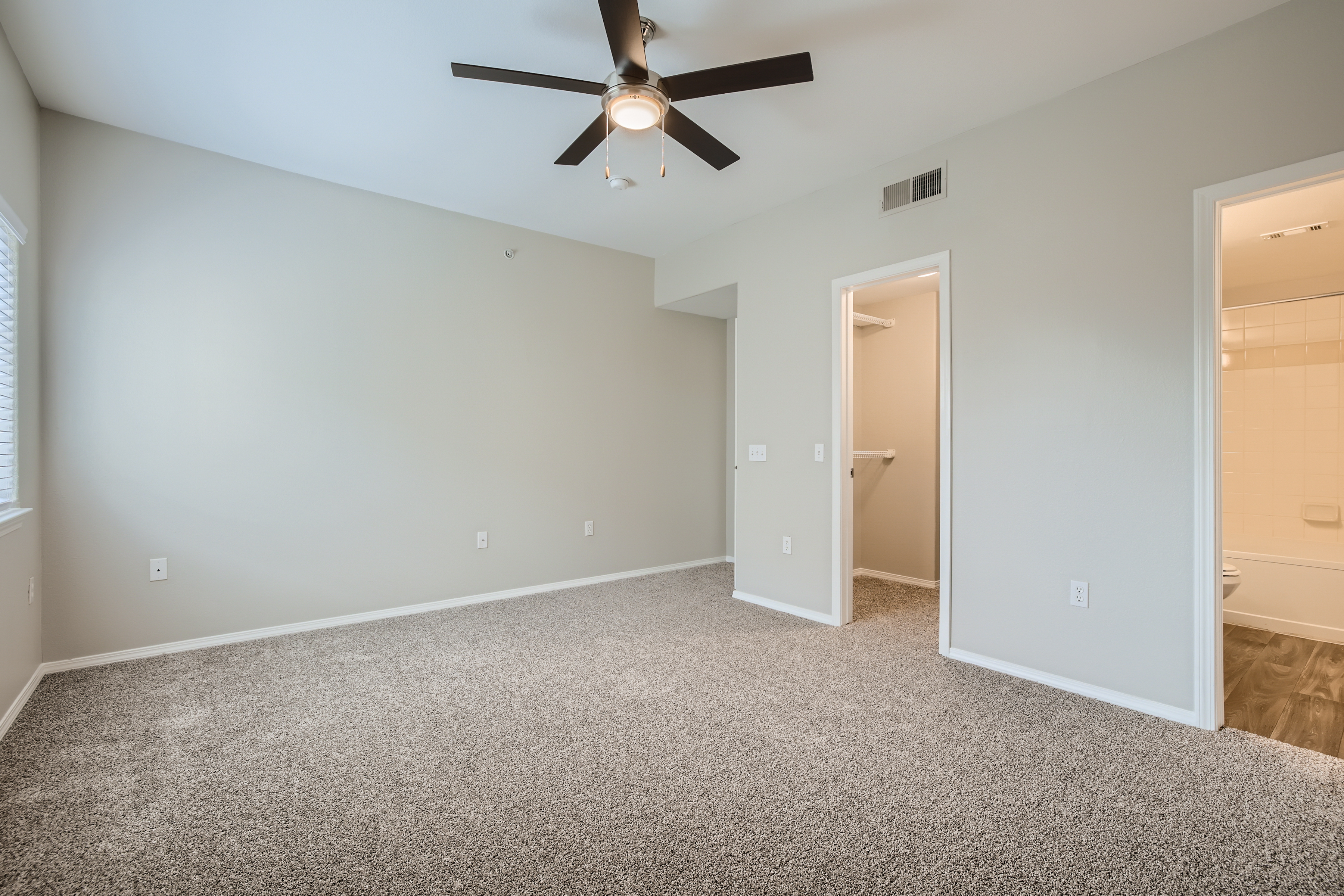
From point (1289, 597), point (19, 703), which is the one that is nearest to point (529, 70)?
point (19, 703)

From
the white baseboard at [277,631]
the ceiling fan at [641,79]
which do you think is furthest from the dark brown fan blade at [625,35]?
the white baseboard at [277,631]

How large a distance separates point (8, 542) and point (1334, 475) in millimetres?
6887

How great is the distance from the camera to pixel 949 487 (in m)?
3.06

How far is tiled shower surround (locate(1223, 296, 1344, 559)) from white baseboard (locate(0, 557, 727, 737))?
4.26 metres

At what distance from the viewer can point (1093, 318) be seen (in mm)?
2611

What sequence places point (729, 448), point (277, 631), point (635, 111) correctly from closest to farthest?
point (635, 111) < point (277, 631) < point (729, 448)

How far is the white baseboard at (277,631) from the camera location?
2.83 m

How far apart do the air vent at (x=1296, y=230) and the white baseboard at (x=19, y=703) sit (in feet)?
20.3

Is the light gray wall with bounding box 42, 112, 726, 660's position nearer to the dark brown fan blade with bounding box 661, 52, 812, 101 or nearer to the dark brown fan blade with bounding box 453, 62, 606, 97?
the dark brown fan blade with bounding box 453, 62, 606, 97

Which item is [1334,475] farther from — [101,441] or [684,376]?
[101,441]

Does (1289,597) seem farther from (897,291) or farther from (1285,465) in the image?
(897,291)

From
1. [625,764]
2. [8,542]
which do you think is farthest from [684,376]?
[8,542]

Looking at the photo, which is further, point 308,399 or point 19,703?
point 308,399

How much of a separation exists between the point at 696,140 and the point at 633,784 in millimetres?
2374
